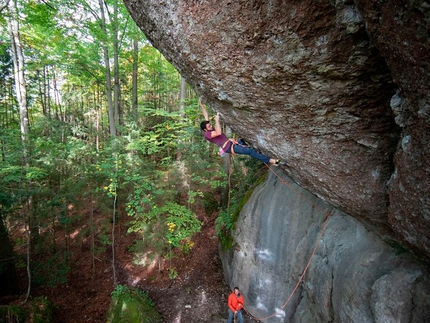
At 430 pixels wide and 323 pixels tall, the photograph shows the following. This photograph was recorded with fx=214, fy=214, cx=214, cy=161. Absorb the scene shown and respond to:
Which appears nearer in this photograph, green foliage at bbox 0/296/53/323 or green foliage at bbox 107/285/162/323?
green foliage at bbox 0/296/53/323

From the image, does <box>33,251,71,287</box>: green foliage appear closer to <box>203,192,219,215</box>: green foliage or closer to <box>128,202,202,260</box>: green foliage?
A: <box>128,202,202,260</box>: green foliage

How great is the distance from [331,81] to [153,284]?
10.3m

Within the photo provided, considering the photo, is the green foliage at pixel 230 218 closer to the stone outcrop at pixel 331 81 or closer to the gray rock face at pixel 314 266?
the gray rock face at pixel 314 266

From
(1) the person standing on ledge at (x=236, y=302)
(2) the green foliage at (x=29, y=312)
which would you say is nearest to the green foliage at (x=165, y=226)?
(1) the person standing on ledge at (x=236, y=302)

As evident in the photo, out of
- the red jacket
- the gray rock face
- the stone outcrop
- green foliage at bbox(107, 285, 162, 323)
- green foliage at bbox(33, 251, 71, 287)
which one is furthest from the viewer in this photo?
green foliage at bbox(33, 251, 71, 287)

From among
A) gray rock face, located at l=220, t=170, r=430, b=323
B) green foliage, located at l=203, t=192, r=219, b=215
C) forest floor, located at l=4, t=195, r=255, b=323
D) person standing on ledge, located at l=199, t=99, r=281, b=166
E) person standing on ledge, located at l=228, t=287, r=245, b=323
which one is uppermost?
person standing on ledge, located at l=199, t=99, r=281, b=166

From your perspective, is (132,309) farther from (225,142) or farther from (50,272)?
(225,142)

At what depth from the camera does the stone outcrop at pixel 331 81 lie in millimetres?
1856

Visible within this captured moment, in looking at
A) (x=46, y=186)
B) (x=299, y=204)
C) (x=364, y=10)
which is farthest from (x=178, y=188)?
(x=364, y=10)

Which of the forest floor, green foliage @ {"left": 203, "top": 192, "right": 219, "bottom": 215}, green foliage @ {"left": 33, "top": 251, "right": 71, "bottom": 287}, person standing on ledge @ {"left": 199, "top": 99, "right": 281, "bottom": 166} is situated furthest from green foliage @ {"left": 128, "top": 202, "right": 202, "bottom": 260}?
person standing on ledge @ {"left": 199, "top": 99, "right": 281, "bottom": 166}

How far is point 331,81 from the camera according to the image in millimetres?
2453

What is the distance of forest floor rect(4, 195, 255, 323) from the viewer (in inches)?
324

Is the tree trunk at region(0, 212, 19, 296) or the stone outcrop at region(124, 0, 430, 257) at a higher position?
the stone outcrop at region(124, 0, 430, 257)

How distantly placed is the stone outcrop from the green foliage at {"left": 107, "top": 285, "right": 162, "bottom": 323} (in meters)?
7.61
